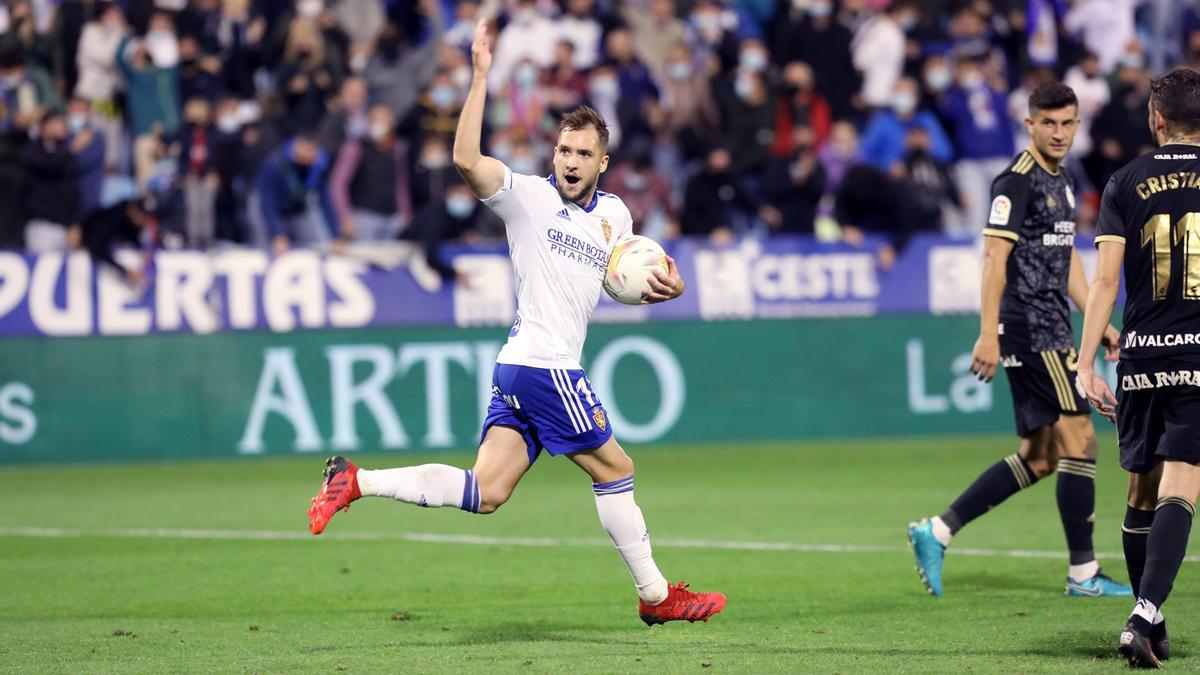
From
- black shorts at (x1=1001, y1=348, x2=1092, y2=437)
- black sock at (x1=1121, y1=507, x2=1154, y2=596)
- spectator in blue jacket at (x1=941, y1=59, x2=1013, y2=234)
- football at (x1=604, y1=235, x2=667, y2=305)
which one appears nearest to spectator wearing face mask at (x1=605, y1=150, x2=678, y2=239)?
spectator in blue jacket at (x1=941, y1=59, x2=1013, y2=234)

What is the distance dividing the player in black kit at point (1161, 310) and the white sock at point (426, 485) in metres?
2.67

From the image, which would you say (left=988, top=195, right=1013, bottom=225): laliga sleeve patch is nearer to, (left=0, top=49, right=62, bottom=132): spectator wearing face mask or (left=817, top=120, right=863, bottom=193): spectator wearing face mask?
(left=817, top=120, right=863, bottom=193): spectator wearing face mask

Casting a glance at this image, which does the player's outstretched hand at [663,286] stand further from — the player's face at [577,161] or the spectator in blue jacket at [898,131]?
the spectator in blue jacket at [898,131]

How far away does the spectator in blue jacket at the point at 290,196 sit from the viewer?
18.7 m

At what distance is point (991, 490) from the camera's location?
923 centimetres

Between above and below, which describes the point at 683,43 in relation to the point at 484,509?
above

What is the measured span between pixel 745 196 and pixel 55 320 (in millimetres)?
7918

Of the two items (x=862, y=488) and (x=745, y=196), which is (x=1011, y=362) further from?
(x=745, y=196)

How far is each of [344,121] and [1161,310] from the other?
1370 centimetres

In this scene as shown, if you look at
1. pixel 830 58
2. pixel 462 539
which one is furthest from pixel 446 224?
pixel 462 539

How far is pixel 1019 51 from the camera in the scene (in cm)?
2245

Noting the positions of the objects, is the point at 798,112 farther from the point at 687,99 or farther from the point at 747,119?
the point at 687,99

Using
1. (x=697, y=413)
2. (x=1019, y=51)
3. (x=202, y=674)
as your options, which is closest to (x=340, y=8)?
(x=697, y=413)

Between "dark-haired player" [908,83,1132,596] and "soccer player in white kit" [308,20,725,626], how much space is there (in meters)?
2.20
